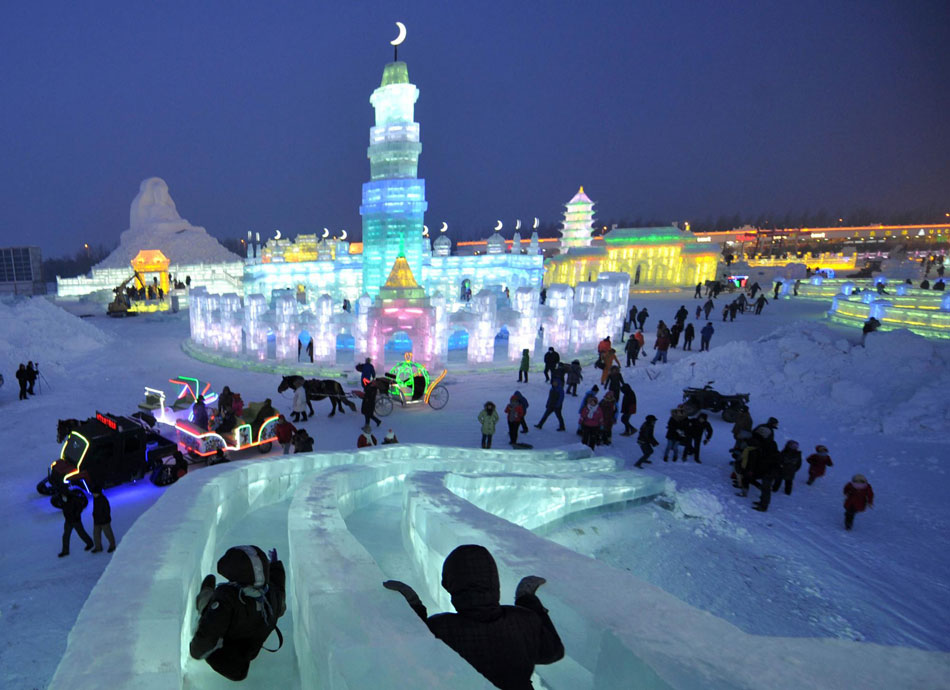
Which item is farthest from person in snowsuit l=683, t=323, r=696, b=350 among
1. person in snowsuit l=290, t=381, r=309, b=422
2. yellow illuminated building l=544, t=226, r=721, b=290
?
yellow illuminated building l=544, t=226, r=721, b=290

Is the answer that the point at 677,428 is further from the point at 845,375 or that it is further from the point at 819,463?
the point at 845,375

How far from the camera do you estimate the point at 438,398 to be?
13570 millimetres

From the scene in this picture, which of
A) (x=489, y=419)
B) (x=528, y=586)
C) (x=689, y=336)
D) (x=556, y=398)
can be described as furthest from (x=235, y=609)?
(x=689, y=336)

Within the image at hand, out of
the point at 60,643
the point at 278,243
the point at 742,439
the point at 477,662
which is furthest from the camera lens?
the point at 278,243

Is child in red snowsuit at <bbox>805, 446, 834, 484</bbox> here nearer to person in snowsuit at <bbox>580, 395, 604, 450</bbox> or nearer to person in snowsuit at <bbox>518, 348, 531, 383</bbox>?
person in snowsuit at <bbox>580, 395, 604, 450</bbox>

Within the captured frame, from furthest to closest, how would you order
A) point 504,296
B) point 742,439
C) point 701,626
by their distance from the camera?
point 504,296 < point 742,439 < point 701,626

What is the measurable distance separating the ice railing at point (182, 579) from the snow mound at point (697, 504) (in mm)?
4690

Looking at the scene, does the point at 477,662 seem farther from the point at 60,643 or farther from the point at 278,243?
the point at 278,243

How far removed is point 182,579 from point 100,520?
4352mm

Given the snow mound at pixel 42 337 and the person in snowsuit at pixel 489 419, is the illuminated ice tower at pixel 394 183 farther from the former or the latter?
the person in snowsuit at pixel 489 419

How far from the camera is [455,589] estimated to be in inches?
89.2

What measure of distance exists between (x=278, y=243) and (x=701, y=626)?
154ft

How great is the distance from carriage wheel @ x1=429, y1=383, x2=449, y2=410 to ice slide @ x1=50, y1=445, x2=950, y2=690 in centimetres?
809

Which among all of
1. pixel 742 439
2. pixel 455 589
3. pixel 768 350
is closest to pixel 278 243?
pixel 768 350
